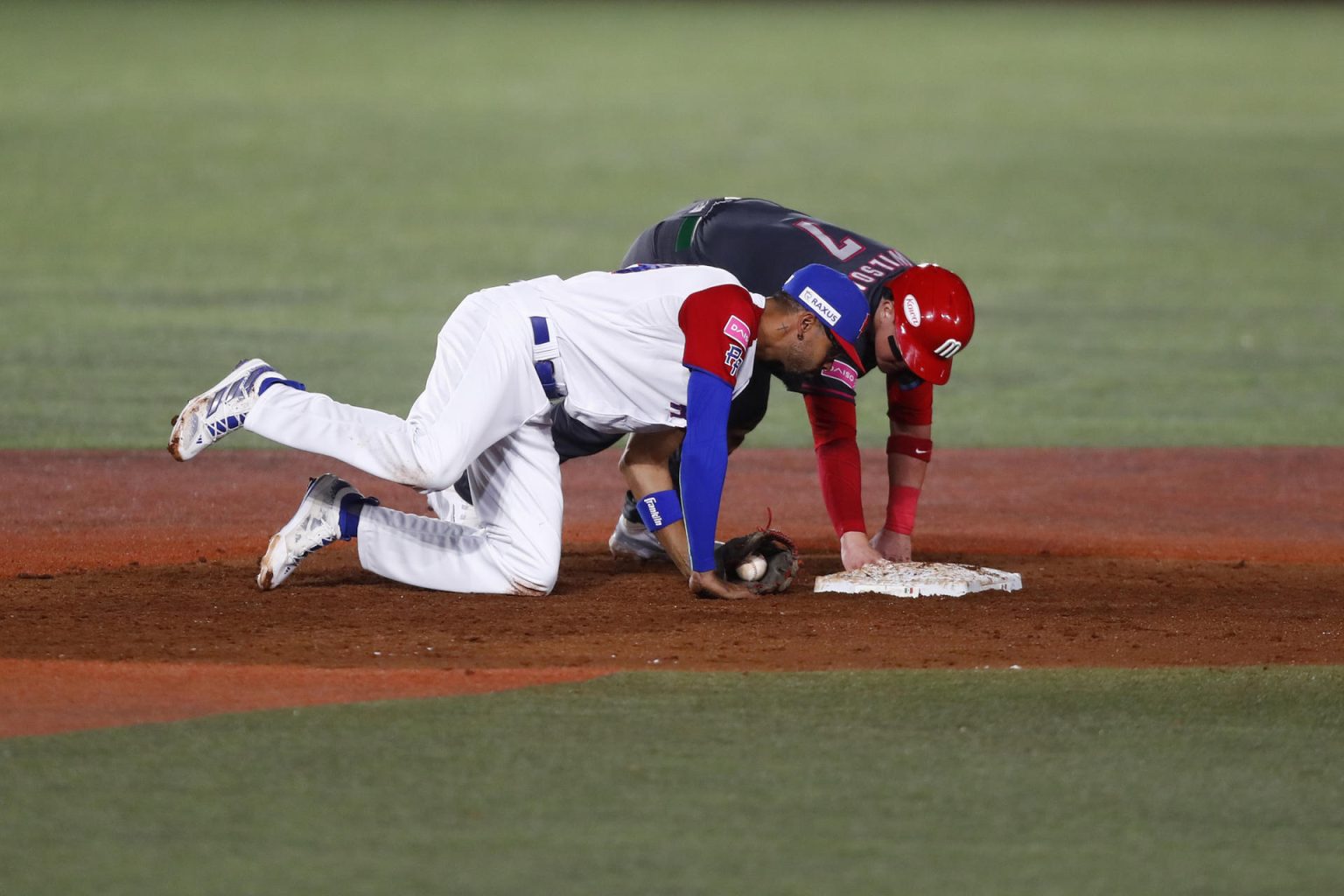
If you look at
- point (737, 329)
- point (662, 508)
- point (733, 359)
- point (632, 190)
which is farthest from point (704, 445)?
point (632, 190)

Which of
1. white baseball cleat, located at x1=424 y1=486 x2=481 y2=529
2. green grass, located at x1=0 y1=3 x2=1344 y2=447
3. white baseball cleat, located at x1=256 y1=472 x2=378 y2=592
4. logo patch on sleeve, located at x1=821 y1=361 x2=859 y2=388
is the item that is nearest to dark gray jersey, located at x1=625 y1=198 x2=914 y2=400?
logo patch on sleeve, located at x1=821 y1=361 x2=859 y2=388

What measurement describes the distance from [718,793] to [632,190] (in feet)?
60.0

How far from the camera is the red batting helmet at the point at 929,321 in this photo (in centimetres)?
695

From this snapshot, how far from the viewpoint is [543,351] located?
6922mm

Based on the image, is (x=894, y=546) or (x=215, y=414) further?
(x=894, y=546)

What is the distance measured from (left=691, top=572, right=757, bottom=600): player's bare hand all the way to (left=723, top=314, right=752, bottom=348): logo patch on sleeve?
0.89 meters

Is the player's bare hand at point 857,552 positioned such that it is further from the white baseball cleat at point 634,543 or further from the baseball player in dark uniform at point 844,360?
the white baseball cleat at point 634,543

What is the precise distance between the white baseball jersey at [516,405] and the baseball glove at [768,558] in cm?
60

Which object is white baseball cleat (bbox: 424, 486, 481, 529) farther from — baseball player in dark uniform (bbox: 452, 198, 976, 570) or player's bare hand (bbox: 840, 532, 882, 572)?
player's bare hand (bbox: 840, 532, 882, 572)

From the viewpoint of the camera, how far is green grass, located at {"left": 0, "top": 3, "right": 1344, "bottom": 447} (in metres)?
13.0

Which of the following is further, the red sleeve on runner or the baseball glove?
the red sleeve on runner

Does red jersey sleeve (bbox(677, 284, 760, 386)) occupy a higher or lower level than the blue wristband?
higher

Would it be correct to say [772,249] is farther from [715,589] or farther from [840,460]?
[715,589]

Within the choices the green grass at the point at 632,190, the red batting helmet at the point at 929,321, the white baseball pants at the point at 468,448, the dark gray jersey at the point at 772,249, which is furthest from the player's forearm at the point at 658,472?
the green grass at the point at 632,190
